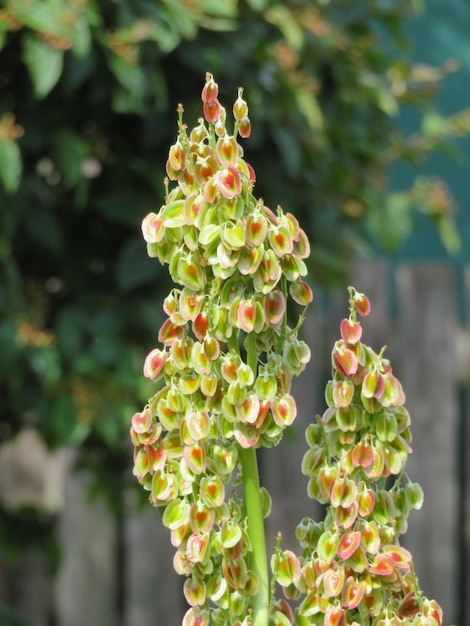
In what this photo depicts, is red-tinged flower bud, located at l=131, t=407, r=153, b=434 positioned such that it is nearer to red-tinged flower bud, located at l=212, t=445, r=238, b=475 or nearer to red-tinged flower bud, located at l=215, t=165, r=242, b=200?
red-tinged flower bud, located at l=212, t=445, r=238, b=475

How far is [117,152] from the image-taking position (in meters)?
→ 2.14

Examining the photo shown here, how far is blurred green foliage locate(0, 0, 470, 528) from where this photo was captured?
184 cm

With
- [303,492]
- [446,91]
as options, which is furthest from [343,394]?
[446,91]

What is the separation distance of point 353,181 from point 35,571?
145cm

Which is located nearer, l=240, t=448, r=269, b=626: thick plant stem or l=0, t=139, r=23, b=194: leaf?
l=240, t=448, r=269, b=626: thick plant stem

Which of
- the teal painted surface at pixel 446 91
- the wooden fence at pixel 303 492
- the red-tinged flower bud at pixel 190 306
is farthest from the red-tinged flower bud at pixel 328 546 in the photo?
the teal painted surface at pixel 446 91

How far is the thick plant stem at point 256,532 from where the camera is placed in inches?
36.9

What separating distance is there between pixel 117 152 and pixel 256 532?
1.33 meters

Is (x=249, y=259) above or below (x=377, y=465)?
above

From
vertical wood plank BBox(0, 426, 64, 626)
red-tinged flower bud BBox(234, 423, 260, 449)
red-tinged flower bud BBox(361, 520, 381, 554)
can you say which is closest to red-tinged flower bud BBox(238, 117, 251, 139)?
red-tinged flower bud BBox(234, 423, 260, 449)

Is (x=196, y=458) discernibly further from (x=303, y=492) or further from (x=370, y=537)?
(x=303, y=492)

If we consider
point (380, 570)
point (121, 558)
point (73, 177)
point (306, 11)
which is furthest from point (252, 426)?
point (121, 558)

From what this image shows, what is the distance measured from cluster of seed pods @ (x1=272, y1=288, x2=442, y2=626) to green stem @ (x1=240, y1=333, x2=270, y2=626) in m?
0.01

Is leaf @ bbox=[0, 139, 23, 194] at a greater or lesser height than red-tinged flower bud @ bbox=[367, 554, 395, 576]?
greater
